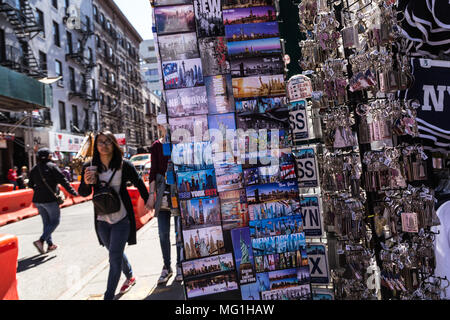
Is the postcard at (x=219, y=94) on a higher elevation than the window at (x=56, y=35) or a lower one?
lower

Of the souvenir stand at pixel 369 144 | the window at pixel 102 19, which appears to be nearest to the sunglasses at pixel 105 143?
the souvenir stand at pixel 369 144

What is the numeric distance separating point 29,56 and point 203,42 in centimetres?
2573

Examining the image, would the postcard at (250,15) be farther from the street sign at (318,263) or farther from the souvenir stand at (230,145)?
the street sign at (318,263)

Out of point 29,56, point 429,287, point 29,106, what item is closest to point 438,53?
point 429,287

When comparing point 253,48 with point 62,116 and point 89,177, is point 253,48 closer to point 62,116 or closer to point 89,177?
point 89,177

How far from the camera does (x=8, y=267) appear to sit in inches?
144

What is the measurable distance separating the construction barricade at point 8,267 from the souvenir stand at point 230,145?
2.25m

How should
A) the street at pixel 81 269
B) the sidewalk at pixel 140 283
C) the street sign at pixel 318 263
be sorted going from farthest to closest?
the street at pixel 81 269 < the sidewalk at pixel 140 283 < the street sign at pixel 318 263

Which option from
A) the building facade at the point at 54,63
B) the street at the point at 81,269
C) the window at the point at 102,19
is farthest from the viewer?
the window at the point at 102,19

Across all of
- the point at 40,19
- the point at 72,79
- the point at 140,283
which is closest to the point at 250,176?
the point at 140,283

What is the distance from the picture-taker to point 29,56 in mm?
23312

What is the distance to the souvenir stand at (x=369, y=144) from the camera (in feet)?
7.88

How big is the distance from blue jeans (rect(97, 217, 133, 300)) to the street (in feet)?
2.20
